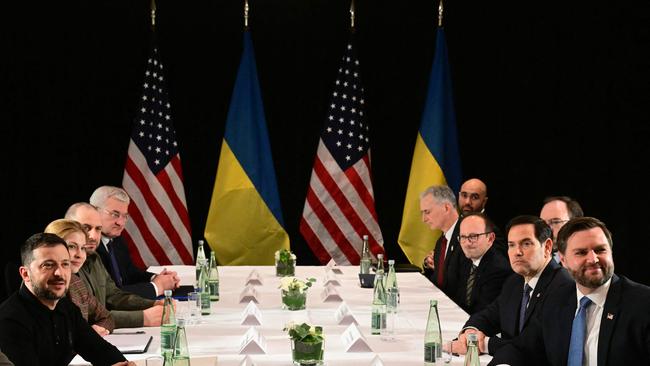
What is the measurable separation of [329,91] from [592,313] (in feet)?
16.0

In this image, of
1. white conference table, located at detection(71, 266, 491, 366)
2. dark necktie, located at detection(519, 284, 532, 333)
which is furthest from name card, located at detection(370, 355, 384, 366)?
dark necktie, located at detection(519, 284, 532, 333)

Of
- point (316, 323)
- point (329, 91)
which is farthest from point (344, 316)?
point (329, 91)

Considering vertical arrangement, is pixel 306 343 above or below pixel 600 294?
below

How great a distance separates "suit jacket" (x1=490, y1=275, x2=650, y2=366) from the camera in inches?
122

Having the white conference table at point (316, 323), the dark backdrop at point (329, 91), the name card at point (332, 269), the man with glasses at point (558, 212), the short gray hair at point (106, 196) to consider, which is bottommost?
the white conference table at point (316, 323)

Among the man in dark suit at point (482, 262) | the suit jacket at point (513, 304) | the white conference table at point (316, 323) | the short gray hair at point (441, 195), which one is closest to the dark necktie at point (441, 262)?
the white conference table at point (316, 323)

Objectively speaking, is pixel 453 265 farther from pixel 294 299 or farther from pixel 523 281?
pixel 523 281

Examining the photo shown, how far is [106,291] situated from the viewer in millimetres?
4883

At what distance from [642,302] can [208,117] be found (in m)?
5.30

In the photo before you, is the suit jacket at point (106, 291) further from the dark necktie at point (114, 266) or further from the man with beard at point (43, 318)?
the man with beard at point (43, 318)

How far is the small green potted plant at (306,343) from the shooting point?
3188 millimetres

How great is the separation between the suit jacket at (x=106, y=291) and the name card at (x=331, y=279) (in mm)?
1129

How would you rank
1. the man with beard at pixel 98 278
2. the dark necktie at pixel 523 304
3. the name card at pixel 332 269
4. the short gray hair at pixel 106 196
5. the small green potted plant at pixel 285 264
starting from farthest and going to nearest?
1. the name card at pixel 332 269
2. the small green potted plant at pixel 285 264
3. the short gray hair at pixel 106 196
4. the man with beard at pixel 98 278
5. the dark necktie at pixel 523 304

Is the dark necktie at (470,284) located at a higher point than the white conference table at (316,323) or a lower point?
higher
